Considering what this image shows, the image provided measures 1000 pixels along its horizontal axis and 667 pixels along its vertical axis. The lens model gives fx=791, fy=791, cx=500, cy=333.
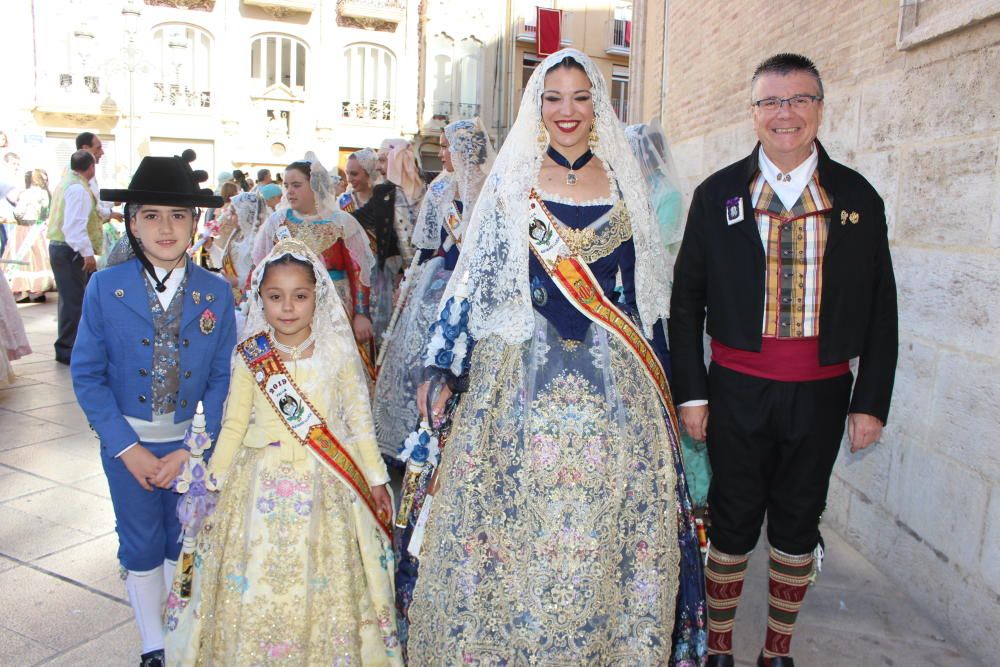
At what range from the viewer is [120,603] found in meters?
3.20

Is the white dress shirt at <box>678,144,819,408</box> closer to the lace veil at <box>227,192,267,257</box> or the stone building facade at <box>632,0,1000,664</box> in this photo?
the stone building facade at <box>632,0,1000,664</box>

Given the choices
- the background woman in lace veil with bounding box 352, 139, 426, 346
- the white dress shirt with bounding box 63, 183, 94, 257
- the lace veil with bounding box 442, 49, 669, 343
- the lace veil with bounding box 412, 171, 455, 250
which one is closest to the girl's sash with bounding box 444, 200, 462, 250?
the lace veil with bounding box 412, 171, 455, 250

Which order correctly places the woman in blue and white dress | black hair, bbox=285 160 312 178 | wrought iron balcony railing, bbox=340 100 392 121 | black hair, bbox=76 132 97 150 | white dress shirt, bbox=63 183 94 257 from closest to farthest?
the woman in blue and white dress
black hair, bbox=285 160 312 178
white dress shirt, bbox=63 183 94 257
black hair, bbox=76 132 97 150
wrought iron balcony railing, bbox=340 100 392 121

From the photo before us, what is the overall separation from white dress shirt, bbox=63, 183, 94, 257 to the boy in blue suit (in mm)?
5690

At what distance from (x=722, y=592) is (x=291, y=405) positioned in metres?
1.63

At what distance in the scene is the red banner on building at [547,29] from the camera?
26.7m

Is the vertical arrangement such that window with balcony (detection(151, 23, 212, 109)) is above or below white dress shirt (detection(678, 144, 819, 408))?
above

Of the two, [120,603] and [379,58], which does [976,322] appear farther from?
[379,58]

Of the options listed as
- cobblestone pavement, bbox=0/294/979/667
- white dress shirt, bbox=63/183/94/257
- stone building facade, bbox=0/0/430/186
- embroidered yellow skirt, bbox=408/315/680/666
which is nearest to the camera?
embroidered yellow skirt, bbox=408/315/680/666

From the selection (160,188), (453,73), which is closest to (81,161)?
(160,188)

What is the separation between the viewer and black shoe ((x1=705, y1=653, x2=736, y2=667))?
2.82m

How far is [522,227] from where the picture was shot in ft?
8.69

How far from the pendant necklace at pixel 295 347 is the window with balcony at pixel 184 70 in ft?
83.6

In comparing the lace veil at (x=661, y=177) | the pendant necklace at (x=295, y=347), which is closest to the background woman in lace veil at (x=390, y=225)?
the lace veil at (x=661, y=177)
